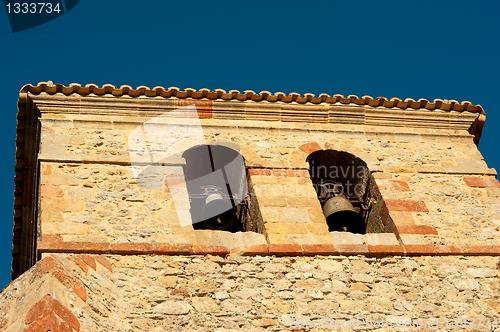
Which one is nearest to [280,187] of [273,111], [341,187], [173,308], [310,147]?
[310,147]

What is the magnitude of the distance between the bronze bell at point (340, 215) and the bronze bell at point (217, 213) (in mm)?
1125

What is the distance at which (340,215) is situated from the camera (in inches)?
332

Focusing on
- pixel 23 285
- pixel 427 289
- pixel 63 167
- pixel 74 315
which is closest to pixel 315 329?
pixel 427 289

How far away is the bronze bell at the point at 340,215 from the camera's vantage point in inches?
330

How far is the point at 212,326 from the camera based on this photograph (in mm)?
6172

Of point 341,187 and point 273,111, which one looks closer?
point 341,187

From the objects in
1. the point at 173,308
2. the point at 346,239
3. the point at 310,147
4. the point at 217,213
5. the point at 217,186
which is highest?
the point at 310,147

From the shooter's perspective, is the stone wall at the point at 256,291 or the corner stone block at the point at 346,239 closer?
the stone wall at the point at 256,291

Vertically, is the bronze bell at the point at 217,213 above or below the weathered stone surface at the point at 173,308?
above

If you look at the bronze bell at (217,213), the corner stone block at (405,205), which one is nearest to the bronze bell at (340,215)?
the corner stone block at (405,205)

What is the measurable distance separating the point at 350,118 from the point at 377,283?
3265 millimetres

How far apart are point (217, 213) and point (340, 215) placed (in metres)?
1.45

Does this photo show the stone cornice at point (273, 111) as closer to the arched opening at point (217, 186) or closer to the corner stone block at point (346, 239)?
the arched opening at point (217, 186)

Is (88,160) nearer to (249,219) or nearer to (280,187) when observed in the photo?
(249,219)
